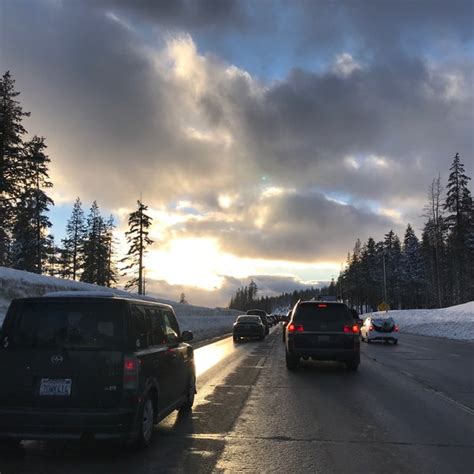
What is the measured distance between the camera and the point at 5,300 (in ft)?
76.2

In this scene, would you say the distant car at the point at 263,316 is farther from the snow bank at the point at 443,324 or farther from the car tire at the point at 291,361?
the car tire at the point at 291,361

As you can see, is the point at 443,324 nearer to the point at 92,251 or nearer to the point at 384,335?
the point at 384,335

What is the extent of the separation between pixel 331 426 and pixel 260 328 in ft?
81.2

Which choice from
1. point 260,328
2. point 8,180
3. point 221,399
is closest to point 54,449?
point 221,399

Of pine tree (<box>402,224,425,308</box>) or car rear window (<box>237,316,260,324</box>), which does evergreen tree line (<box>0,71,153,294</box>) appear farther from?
pine tree (<box>402,224,425,308</box>)

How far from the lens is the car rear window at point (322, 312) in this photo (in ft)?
50.1

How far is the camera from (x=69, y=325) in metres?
6.21

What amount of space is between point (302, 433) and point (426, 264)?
344 ft

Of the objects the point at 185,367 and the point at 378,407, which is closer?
the point at 185,367

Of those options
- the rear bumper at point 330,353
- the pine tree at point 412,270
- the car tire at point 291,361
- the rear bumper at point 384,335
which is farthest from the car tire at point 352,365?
the pine tree at point 412,270

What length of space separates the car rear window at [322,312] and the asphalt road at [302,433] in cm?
231

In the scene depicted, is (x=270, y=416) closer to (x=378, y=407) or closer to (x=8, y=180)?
(x=378, y=407)

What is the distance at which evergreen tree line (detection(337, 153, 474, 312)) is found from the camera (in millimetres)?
71688

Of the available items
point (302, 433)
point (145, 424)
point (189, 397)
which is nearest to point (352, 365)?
point (189, 397)
